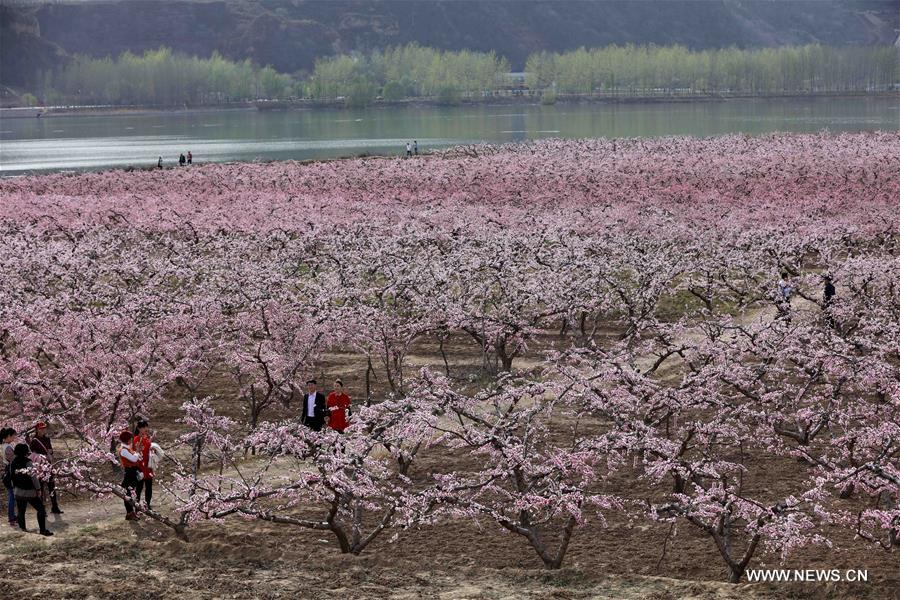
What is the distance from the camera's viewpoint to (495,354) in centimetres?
2461

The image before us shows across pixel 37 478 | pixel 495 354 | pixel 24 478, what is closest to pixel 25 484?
pixel 24 478

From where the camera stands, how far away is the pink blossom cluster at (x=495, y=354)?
14.7m

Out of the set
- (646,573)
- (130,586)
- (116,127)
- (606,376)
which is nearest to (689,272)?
(606,376)

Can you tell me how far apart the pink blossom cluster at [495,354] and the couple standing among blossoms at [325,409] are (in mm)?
584

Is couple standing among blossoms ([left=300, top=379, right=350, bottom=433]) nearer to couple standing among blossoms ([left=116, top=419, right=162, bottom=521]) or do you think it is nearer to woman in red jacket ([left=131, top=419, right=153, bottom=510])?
couple standing among blossoms ([left=116, top=419, right=162, bottom=521])

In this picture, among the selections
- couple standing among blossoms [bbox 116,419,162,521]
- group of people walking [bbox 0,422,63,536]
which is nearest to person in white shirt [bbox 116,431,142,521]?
couple standing among blossoms [bbox 116,419,162,521]

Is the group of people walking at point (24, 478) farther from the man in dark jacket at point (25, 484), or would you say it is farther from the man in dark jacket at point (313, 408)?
the man in dark jacket at point (313, 408)

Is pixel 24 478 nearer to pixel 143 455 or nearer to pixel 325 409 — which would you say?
pixel 143 455

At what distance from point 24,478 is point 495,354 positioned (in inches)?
449

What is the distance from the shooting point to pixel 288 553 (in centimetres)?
1481

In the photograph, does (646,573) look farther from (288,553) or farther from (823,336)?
(823,336)

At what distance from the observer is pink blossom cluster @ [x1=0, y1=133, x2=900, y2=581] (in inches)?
580

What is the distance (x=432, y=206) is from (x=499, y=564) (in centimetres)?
3040

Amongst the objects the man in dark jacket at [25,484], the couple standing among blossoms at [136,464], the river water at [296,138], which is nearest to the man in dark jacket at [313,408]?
the couple standing among blossoms at [136,464]
